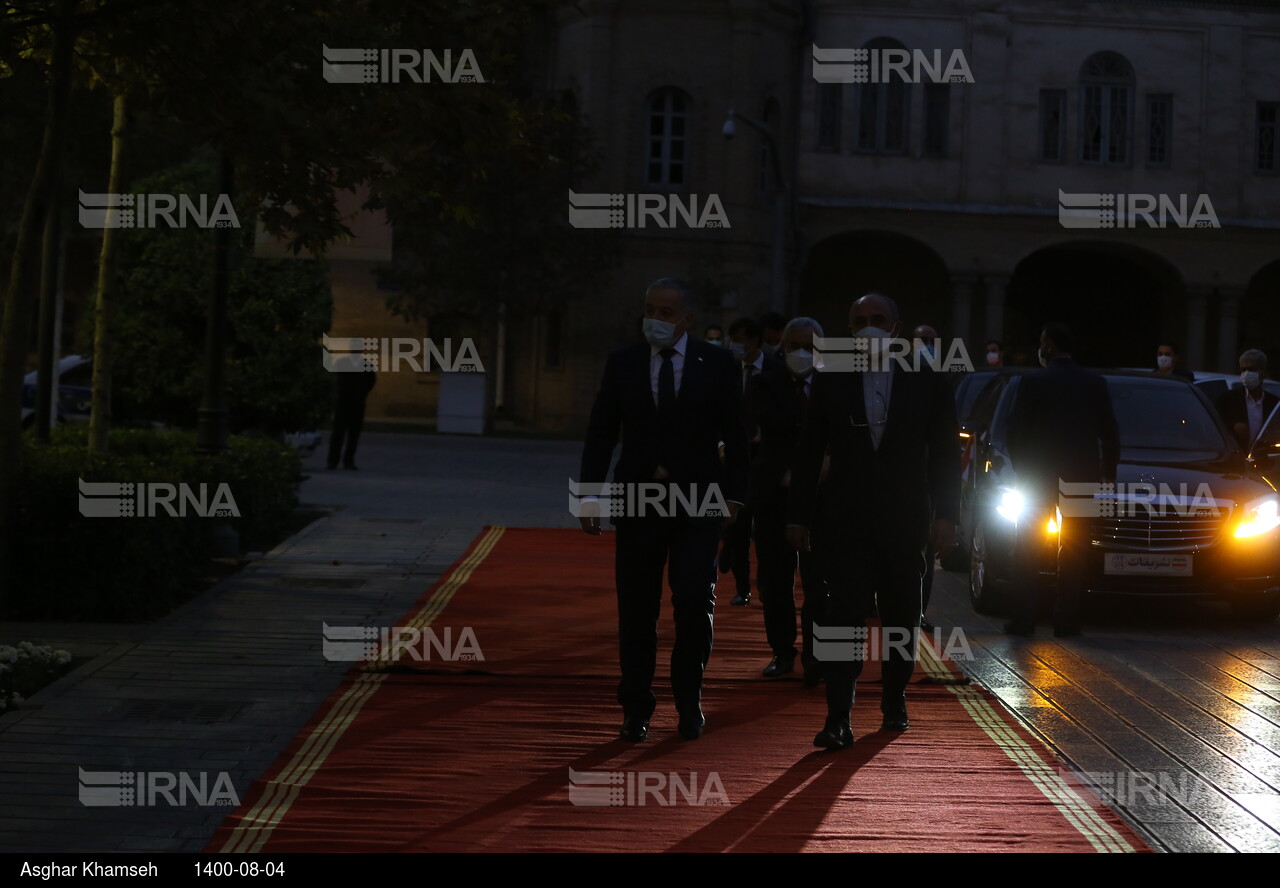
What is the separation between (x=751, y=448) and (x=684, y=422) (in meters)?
4.25

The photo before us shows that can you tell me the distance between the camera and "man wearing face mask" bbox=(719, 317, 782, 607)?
475 inches

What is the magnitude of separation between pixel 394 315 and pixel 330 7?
28.9m

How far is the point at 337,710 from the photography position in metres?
8.50

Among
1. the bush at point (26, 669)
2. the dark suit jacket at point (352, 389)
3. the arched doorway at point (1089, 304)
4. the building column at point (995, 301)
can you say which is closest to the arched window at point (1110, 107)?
the building column at point (995, 301)

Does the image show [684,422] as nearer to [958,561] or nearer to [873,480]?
[873,480]

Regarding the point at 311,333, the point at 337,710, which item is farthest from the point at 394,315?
the point at 337,710

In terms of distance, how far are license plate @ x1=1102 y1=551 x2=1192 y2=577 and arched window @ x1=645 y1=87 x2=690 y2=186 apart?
29068 mm

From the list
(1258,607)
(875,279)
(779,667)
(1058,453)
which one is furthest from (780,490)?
(875,279)

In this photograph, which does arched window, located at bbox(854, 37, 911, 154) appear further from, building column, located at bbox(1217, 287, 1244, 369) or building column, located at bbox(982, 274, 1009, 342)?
building column, located at bbox(1217, 287, 1244, 369)

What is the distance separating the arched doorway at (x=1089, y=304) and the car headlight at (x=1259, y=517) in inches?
1388

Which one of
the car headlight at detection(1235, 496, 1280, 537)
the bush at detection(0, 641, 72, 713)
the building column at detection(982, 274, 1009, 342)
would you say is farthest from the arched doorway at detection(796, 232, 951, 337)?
the bush at detection(0, 641, 72, 713)

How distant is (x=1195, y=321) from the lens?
44.1 metres

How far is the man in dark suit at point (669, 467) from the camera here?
797 cm
